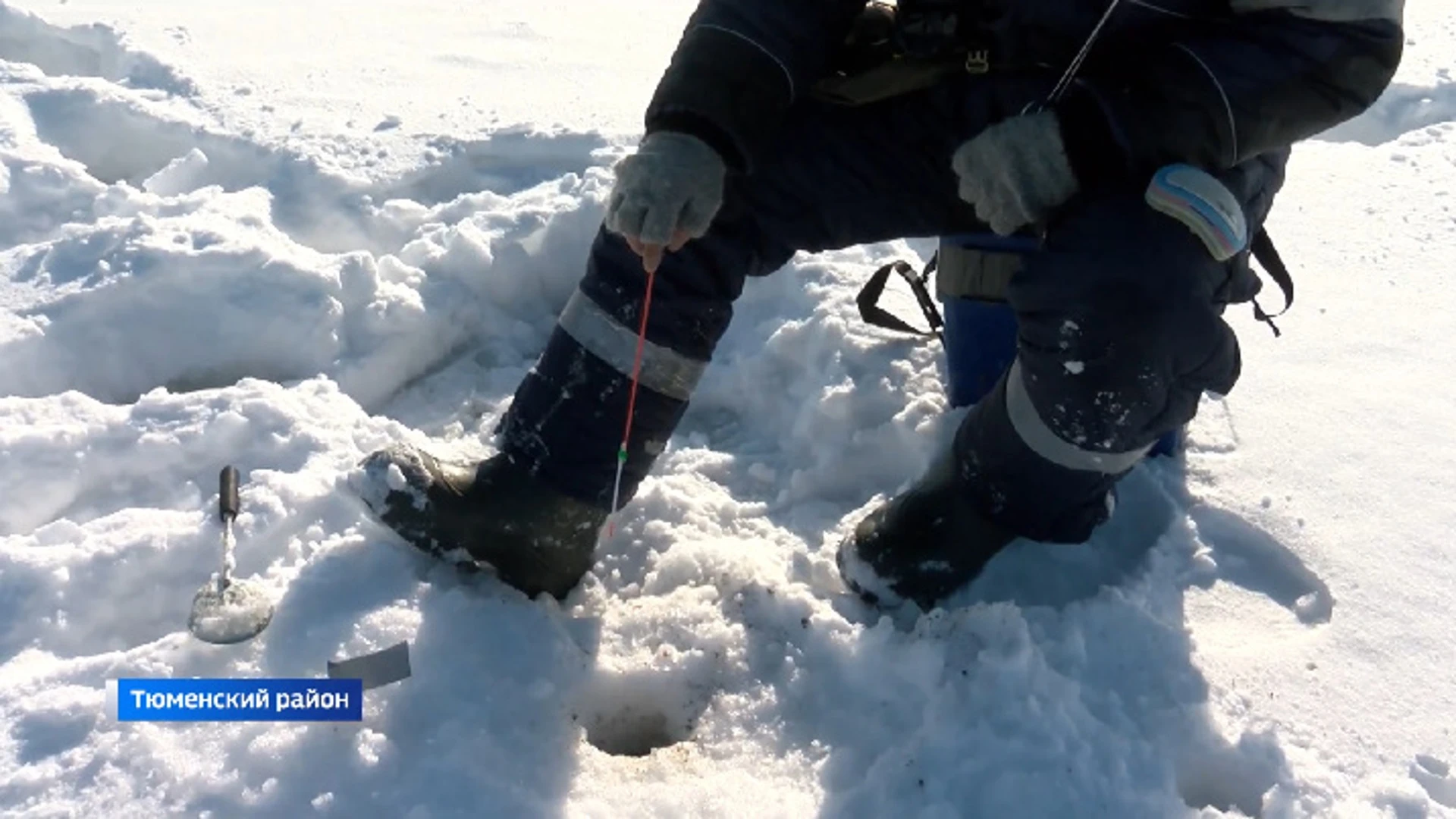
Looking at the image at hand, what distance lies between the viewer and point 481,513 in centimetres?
171

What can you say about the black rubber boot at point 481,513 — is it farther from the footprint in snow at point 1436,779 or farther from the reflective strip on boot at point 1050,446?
the footprint in snow at point 1436,779

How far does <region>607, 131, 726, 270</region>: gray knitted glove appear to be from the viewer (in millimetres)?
1560

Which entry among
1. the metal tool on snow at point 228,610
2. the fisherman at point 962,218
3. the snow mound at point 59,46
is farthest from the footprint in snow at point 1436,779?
the snow mound at point 59,46

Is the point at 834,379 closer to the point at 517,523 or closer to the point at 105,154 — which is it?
the point at 517,523

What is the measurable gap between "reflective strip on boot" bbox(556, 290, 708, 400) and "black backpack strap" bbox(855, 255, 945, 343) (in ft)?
2.02

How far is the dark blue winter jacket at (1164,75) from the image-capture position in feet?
4.83

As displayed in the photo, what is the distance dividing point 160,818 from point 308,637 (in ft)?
1.01

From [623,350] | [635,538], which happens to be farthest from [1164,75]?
[635,538]

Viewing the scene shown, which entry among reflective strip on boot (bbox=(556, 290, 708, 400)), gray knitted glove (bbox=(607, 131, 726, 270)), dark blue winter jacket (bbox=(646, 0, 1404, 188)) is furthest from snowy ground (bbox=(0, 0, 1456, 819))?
dark blue winter jacket (bbox=(646, 0, 1404, 188))

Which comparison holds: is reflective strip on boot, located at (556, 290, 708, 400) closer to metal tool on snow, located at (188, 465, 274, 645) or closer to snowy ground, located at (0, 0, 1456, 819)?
snowy ground, located at (0, 0, 1456, 819)

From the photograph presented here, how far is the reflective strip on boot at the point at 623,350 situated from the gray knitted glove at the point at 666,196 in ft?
0.41

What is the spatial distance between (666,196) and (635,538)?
62 cm

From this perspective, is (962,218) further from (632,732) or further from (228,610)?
(228,610)

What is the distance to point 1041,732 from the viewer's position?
4.88ft
